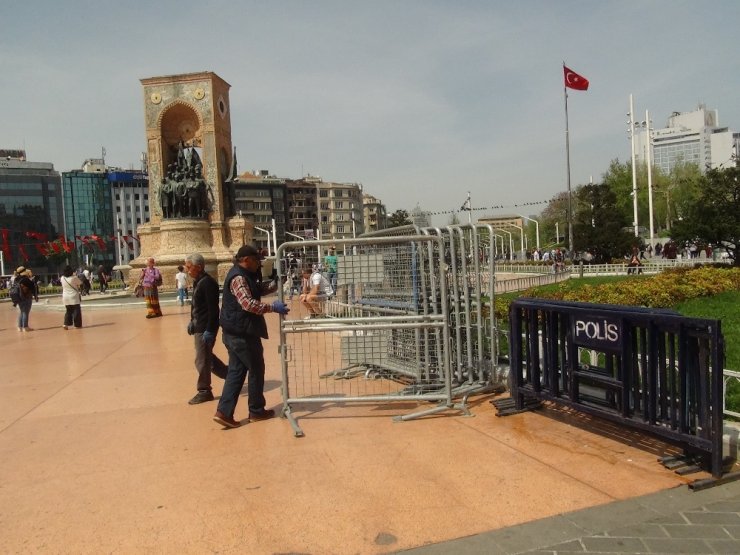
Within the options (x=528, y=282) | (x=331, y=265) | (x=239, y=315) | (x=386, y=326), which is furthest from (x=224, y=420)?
(x=528, y=282)

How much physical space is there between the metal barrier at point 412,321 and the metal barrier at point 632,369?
0.70 meters

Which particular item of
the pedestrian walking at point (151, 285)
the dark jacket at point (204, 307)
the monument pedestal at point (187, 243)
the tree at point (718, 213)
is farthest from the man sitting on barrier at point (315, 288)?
the tree at point (718, 213)

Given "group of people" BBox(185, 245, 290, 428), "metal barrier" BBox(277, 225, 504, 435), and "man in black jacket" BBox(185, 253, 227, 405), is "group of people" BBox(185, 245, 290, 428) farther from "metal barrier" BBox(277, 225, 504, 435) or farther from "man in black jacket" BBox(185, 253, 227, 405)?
"man in black jacket" BBox(185, 253, 227, 405)

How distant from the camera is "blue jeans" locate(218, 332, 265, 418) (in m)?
5.21

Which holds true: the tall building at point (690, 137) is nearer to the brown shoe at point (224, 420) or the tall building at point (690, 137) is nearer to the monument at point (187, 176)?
the monument at point (187, 176)

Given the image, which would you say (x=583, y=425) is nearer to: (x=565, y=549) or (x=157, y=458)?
(x=565, y=549)

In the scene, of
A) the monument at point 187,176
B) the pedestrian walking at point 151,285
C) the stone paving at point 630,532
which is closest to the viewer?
the stone paving at point 630,532

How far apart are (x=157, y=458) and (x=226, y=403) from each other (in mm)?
802

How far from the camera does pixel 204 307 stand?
6.21m

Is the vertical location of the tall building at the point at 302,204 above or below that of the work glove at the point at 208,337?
above

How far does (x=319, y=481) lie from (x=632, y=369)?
242cm

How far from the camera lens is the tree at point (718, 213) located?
74.0 ft

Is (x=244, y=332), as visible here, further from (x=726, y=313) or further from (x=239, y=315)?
(x=726, y=313)

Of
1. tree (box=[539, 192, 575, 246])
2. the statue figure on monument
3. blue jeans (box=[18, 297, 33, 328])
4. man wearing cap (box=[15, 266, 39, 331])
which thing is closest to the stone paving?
man wearing cap (box=[15, 266, 39, 331])
